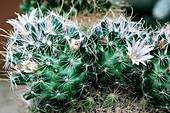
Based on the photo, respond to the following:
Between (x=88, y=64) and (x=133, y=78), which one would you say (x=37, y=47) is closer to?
(x=88, y=64)

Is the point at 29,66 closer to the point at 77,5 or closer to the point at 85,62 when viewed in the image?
the point at 85,62

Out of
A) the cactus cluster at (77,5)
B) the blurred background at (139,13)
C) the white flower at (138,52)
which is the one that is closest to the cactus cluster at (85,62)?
the white flower at (138,52)

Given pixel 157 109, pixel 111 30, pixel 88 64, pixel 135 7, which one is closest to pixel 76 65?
pixel 88 64

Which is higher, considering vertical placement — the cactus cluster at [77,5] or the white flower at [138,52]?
the cactus cluster at [77,5]

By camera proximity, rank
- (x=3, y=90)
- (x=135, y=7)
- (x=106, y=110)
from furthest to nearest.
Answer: (x=3, y=90) → (x=135, y=7) → (x=106, y=110)

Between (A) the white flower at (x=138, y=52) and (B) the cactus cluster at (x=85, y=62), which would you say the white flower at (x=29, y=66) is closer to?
(B) the cactus cluster at (x=85, y=62)

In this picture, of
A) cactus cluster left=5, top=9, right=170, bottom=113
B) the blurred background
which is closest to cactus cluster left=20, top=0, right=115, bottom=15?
the blurred background
